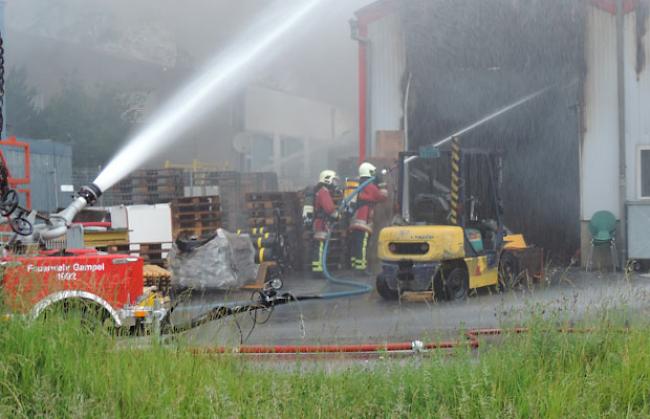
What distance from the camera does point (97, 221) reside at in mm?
14633

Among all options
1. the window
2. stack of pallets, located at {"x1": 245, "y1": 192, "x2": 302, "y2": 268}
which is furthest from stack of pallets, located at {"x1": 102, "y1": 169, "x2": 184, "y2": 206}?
the window

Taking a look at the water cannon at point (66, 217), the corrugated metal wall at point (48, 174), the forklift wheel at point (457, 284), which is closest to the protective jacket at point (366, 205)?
the forklift wheel at point (457, 284)

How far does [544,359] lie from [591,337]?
0.55 m

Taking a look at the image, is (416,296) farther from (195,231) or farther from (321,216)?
(195,231)

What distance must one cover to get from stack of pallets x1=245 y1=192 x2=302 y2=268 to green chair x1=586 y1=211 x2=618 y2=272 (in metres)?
5.44

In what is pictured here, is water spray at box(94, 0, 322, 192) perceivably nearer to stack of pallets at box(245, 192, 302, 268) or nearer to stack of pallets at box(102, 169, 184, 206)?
stack of pallets at box(245, 192, 302, 268)

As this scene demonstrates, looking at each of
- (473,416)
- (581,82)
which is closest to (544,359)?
(473,416)

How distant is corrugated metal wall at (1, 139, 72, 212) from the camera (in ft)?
62.4

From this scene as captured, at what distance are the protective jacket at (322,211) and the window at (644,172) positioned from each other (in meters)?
5.72

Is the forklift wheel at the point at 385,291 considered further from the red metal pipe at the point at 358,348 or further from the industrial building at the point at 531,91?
the industrial building at the point at 531,91

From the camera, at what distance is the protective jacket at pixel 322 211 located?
15383mm

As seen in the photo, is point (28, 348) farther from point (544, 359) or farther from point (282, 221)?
point (282, 221)

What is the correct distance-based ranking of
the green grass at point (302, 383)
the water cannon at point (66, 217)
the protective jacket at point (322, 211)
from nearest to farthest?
the green grass at point (302, 383) → the water cannon at point (66, 217) → the protective jacket at point (322, 211)

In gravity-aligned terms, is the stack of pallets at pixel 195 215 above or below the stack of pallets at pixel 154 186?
below
